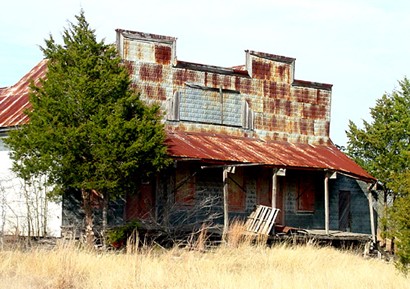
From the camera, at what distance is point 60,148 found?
23266 millimetres

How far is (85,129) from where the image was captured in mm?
23453

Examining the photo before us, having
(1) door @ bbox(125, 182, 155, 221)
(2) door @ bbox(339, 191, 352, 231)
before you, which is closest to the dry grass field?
(1) door @ bbox(125, 182, 155, 221)

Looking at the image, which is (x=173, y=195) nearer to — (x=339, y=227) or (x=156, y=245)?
(x=156, y=245)

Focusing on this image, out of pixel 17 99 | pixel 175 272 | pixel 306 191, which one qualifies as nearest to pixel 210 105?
pixel 306 191

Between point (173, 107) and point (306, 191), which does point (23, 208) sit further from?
point (306, 191)

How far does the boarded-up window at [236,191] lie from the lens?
3058cm

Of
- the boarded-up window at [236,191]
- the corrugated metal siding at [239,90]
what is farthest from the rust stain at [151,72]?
the boarded-up window at [236,191]

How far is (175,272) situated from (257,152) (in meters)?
11.9

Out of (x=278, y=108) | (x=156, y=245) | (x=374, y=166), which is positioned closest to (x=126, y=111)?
(x=156, y=245)

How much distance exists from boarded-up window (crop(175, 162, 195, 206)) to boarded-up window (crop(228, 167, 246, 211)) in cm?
177

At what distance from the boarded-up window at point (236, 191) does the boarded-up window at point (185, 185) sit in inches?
69.6

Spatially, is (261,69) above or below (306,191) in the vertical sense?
above

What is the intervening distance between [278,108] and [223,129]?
8.96 ft

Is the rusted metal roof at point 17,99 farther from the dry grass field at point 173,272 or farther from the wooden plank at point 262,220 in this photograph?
the wooden plank at point 262,220
